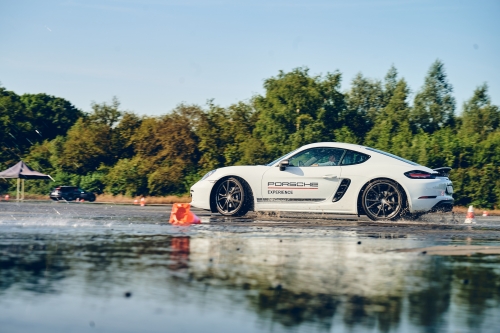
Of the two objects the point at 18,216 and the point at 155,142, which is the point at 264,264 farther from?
the point at 155,142

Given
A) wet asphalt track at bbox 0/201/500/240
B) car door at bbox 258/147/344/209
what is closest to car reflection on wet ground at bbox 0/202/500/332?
wet asphalt track at bbox 0/201/500/240

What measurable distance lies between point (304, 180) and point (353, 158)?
101 centimetres

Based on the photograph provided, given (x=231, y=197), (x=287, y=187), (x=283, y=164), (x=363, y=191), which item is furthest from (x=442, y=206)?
(x=231, y=197)

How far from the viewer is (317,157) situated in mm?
13391

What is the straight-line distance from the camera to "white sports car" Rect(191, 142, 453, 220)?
12.8 m

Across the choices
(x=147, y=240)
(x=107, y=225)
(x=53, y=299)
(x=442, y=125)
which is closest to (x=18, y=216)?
(x=107, y=225)

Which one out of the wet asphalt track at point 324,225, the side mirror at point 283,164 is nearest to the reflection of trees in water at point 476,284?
the wet asphalt track at point 324,225

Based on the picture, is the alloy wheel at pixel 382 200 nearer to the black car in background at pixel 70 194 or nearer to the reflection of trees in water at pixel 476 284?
the reflection of trees in water at pixel 476 284

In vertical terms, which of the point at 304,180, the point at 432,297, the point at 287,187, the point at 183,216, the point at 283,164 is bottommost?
the point at 432,297

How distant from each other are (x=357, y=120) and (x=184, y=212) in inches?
1830

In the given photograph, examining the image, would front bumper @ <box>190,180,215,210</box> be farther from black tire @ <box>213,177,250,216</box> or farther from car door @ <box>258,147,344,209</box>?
car door @ <box>258,147,344,209</box>

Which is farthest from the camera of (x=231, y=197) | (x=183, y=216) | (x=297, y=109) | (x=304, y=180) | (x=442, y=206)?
(x=297, y=109)

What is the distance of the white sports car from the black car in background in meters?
30.8

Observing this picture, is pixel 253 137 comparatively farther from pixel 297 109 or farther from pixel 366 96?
pixel 366 96
